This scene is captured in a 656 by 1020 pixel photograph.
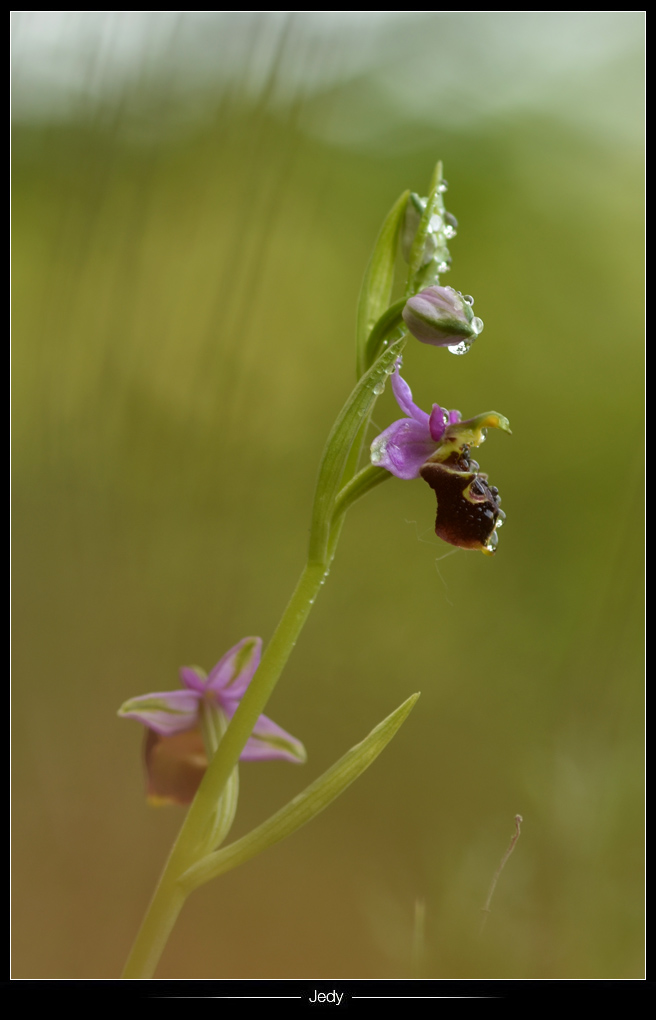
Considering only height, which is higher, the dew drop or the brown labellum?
the brown labellum

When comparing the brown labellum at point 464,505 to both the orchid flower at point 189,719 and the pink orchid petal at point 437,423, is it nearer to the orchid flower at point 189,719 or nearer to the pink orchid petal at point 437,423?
the pink orchid petal at point 437,423

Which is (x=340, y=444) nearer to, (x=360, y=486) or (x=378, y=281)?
(x=360, y=486)

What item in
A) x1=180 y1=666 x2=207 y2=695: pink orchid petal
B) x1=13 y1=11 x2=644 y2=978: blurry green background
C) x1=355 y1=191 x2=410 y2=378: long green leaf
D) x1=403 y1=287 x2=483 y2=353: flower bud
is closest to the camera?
x1=403 y1=287 x2=483 y2=353: flower bud

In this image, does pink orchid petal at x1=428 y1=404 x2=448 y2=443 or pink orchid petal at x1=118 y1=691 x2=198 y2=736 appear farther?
pink orchid petal at x1=118 y1=691 x2=198 y2=736

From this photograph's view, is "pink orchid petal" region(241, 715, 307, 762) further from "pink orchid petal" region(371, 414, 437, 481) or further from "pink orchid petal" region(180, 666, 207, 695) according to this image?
"pink orchid petal" region(371, 414, 437, 481)

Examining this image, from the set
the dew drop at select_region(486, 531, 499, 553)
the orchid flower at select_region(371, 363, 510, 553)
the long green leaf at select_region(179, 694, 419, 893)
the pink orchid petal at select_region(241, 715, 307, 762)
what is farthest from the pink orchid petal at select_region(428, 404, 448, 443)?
the pink orchid petal at select_region(241, 715, 307, 762)
